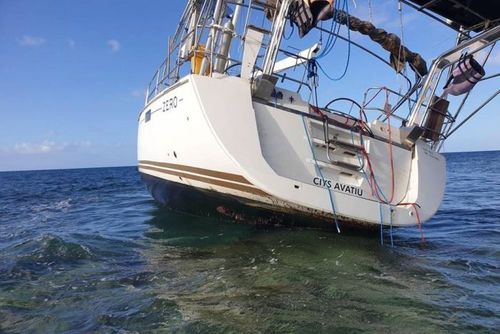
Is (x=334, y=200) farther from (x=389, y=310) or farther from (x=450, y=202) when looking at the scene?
(x=450, y=202)

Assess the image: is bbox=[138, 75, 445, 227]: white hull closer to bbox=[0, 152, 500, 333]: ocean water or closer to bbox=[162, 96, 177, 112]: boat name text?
bbox=[162, 96, 177, 112]: boat name text

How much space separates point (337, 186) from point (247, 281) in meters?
2.27

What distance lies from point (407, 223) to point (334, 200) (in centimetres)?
133

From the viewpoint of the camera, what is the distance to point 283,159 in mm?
6035

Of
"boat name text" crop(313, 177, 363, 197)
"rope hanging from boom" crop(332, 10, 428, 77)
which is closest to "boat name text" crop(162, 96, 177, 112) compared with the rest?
"boat name text" crop(313, 177, 363, 197)

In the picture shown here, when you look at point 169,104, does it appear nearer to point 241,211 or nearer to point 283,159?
point 241,211

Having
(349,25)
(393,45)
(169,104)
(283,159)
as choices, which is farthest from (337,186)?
(393,45)

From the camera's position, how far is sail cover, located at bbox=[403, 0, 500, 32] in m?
7.07

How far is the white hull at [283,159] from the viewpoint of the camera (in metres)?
5.69

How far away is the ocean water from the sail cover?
3704mm

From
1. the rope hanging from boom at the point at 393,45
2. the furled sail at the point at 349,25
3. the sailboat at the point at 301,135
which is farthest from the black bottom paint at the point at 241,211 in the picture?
the rope hanging from boom at the point at 393,45

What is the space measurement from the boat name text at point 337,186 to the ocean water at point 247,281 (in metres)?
0.74

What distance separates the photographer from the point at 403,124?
23.7 ft

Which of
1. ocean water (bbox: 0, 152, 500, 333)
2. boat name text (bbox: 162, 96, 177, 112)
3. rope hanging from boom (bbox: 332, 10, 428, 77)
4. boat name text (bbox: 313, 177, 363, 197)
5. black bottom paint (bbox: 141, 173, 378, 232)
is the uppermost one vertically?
rope hanging from boom (bbox: 332, 10, 428, 77)
